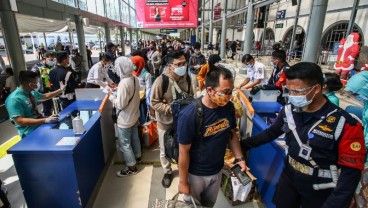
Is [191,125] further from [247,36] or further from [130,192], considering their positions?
[247,36]

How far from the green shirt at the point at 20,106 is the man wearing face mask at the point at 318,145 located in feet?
8.67

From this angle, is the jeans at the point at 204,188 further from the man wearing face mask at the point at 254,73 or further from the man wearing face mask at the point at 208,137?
the man wearing face mask at the point at 254,73

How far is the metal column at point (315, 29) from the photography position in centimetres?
355

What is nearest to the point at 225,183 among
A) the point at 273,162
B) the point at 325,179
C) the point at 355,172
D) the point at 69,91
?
the point at 273,162

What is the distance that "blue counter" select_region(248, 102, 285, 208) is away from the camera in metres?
2.05

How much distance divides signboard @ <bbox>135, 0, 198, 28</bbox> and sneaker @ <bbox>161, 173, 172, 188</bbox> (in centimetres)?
1430

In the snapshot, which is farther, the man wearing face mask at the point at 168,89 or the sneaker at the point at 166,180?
the sneaker at the point at 166,180

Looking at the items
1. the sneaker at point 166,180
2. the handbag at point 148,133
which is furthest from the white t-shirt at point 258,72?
the sneaker at point 166,180

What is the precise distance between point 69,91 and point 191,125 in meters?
3.27

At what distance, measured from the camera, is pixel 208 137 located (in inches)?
61.4

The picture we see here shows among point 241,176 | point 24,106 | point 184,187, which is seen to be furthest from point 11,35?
point 241,176

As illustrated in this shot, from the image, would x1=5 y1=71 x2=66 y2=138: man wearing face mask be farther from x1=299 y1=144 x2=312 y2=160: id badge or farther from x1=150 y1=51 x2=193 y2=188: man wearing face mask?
x1=299 y1=144 x2=312 y2=160: id badge

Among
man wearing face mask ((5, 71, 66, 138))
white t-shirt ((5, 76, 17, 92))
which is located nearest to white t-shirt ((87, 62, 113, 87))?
man wearing face mask ((5, 71, 66, 138))

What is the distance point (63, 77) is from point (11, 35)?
314 centimetres
